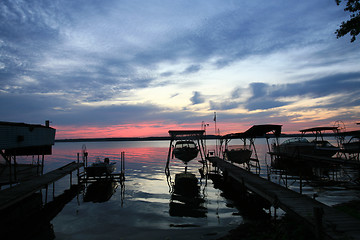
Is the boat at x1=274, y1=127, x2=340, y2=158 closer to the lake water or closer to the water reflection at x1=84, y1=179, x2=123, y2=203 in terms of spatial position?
the lake water

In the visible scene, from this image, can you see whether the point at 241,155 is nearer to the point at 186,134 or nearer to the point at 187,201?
the point at 186,134

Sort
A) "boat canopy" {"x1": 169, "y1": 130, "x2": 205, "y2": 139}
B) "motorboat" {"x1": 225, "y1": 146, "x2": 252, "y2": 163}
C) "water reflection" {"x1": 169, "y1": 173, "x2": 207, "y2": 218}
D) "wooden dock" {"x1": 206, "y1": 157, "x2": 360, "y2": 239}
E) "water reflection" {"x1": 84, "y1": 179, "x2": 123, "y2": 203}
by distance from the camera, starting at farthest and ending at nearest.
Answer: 1. "motorboat" {"x1": 225, "y1": 146, "x2": 252, "y2": 163}
2. "boat canopy" {"x1": 169, "y1": 130, "x2": 205, "y2": 139}
3. "water reflection" {"x1": 84, "y1": 179, "x2": 123, "y2": 203}
4. "water reflection" {"x1": 169, "y1": 173, "x2": 207, "y2": 218}
5. "wooden dock" {"x1": 206, "y1": 157, "x2": 360, "y2": 239}

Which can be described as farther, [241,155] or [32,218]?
[241,155]

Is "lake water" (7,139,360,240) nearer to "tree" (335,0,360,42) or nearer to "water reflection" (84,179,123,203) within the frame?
"water reflection" (84,179,123,203)

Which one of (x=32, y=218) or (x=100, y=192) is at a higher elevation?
(x=32, y=218)

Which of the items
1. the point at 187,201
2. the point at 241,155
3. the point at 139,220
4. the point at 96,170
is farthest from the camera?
the point at 241,155

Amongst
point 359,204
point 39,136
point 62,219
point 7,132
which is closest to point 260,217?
point 359,204

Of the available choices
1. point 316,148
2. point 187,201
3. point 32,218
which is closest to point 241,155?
point 316,148

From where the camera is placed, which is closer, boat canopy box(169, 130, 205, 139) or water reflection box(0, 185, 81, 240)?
water reflection box(0, 185, 81, 240)

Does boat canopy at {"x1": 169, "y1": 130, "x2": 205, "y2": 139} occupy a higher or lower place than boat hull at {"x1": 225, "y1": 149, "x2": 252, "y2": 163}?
higher

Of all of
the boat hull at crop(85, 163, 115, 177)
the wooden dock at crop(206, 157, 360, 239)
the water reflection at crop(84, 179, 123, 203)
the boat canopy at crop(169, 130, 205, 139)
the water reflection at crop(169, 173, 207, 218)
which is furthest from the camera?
the boat canopy at crop(169, 130, 205, 139)

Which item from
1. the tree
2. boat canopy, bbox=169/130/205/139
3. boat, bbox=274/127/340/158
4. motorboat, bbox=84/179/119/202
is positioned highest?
the tree

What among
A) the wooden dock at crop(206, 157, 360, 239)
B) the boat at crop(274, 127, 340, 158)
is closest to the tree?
the wooden dock at crop(206, 157, 360, 239)

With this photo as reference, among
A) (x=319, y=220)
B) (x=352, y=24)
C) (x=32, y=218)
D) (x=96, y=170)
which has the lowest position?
(x=32, y=218)
